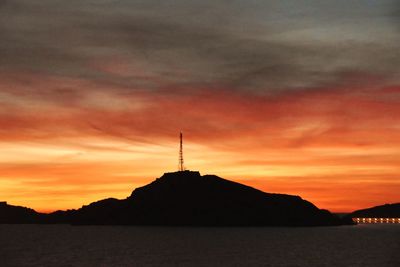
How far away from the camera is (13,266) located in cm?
16562

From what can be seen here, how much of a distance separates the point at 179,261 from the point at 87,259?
2610 cm

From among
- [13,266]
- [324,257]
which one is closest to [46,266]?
[13,266]

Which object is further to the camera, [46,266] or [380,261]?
[380,261]

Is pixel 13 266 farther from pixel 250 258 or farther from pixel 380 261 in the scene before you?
pixel 380 261

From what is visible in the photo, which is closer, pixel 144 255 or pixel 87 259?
pixel 87 259

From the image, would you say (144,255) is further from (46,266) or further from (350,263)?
(350,263)

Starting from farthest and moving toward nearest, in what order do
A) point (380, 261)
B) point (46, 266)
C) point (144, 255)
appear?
1. point (144, 255)
2. point (380, 261)
3. point (46, 266)

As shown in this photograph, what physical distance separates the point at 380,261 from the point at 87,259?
3195 inches

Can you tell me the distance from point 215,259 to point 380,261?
45.5 meters

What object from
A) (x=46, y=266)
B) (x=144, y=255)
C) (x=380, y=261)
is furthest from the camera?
(x=144, y=255)

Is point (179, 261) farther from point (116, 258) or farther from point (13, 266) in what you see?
point (13, 266)

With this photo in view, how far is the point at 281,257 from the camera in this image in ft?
614

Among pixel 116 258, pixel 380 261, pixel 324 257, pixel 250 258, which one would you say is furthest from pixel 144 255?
Answer: pixel 380 261

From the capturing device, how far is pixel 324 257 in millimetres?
187250
